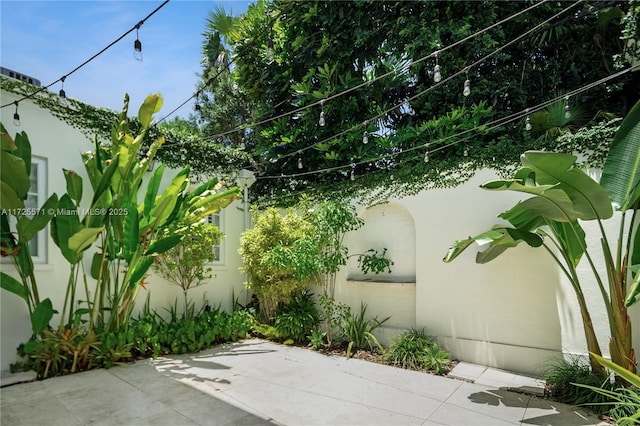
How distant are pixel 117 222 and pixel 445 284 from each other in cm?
503

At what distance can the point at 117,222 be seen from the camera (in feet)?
16.9

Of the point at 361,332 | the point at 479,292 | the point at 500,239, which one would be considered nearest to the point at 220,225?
the point at 361,332

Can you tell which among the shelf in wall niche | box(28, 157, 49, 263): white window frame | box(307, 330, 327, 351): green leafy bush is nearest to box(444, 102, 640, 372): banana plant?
the shelf in wall niche

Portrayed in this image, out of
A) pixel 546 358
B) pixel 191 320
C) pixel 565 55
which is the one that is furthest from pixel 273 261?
pixel 565 55

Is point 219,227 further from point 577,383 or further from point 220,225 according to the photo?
point 577,383

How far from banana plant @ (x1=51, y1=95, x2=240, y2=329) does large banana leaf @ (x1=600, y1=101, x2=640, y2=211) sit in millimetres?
5389

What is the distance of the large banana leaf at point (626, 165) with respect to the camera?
3578mm

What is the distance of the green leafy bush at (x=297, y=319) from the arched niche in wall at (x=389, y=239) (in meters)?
1.01

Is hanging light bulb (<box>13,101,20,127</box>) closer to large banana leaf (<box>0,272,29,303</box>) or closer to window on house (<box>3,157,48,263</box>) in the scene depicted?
window on house (<box>3,157,48,263</box>)

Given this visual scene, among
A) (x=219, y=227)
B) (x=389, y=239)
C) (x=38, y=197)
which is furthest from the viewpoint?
(x=219, y=227)

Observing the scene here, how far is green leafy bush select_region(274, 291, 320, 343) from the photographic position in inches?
262

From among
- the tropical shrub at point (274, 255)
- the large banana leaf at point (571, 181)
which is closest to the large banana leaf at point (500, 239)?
the large banana leaf at point (571, 181)

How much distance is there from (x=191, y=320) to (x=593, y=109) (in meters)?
7.53

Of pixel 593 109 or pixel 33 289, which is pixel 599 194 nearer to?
pixel 593 109
